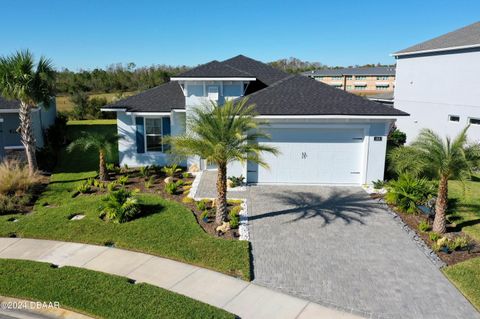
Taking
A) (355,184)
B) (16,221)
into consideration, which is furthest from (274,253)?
(16,221)

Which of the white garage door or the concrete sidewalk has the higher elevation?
the white garage door

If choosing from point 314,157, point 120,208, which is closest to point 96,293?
point 120,208

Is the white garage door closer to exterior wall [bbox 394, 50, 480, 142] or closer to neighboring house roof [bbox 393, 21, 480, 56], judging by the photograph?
exterior wall [bbox 394, 50, 480, 142]

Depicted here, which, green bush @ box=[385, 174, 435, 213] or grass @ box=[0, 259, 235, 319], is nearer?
grass @ box=[0, 259, 235, 319]

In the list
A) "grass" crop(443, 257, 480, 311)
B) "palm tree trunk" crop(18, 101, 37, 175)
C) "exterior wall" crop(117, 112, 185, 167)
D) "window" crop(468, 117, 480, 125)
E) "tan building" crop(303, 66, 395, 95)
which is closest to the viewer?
"grass" crop(443, 257, 480, 311)

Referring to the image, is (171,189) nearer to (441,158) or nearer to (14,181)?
(14,181)

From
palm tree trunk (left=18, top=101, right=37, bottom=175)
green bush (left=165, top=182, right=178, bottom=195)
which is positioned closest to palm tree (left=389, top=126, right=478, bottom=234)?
green bush (left=165, top=182, right=178, bottom=195)

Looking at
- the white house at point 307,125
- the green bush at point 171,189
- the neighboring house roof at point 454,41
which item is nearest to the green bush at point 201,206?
the green bush at point 171,189
